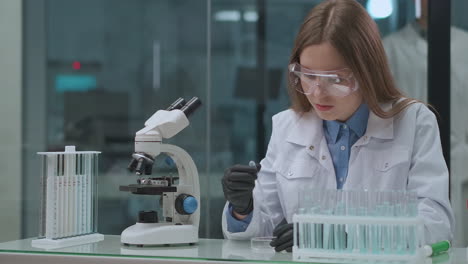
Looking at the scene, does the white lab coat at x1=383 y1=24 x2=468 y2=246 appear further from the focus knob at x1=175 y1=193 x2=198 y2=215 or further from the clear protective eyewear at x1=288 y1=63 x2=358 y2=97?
the focus knob at x1=175 y1=193 x2=198 y2=215

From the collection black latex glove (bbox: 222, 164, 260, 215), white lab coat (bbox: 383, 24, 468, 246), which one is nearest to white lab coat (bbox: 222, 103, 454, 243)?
black latex glove (bbox: 222, 164, 260, 215)

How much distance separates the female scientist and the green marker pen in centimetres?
14

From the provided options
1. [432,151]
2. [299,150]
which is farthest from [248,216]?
[432,151]

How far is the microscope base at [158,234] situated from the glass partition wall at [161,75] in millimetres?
2199

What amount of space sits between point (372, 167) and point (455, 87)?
1960 millimetres

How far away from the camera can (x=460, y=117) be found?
157 inches

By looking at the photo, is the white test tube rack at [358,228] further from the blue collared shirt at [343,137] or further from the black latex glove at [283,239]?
the blue collared shirt at [343,137]

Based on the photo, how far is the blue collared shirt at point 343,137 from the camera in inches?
89.7

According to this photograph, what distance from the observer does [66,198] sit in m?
1.99

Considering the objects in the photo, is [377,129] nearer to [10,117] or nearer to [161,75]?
[161,75]

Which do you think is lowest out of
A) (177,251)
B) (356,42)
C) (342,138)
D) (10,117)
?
(177,251)

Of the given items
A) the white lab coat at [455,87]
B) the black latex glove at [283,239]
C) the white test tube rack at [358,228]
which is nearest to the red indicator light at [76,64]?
the white lab coat at [455,87]

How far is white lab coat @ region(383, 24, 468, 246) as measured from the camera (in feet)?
13.0

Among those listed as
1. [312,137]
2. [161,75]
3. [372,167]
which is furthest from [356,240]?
[161,75]
